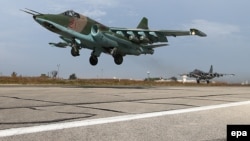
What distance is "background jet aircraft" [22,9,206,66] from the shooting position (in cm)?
2820

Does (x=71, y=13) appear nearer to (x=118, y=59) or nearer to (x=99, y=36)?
(x=99, y=36)

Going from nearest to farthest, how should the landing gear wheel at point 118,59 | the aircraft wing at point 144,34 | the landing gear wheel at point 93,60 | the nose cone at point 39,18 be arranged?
the nose cone at point 39,18, the aircraft wing at point 144,34, the landing gear wheel at point 118,59, the landing gear wheel at point 93,60

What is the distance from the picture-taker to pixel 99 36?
29781mm

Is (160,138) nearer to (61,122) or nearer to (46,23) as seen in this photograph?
(61,122)

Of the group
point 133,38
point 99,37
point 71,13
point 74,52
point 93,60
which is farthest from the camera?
point 93,60

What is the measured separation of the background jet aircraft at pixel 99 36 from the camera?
28.2 m

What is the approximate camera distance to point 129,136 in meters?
6.07

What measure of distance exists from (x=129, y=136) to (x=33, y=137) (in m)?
1.76

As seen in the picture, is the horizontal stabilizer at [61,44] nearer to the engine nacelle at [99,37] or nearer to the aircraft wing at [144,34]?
the aircraft wing at [144,34]

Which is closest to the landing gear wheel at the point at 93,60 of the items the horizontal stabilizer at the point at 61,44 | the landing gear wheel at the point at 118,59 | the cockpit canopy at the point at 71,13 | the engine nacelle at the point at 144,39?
the landing gear wheel at the point at 118,59

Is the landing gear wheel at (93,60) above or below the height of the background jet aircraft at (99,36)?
below

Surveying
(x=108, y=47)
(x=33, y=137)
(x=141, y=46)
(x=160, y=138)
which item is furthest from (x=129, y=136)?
(x=141, y=46)

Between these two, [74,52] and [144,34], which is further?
[144,34]

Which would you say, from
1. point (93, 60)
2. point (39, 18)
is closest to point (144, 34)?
point (93, 60)
